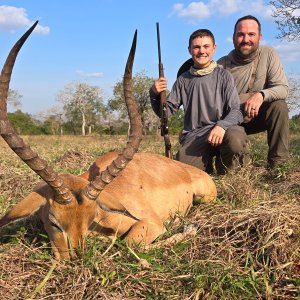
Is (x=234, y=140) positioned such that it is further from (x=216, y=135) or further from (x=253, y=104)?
(x=253, y=104)

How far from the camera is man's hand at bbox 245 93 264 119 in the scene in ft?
24.3

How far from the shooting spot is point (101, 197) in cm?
434

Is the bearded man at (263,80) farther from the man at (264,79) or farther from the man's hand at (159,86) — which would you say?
the man's hand at (159,86)

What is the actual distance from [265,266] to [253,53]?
551 cm

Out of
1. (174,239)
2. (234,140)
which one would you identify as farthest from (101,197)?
(234,140)

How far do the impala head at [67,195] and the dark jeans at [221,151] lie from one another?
3.25 metres

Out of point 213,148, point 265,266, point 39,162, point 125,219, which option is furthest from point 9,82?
point 213,148

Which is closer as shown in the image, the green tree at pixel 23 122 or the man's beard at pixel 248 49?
the man's beard at pixel 248 49

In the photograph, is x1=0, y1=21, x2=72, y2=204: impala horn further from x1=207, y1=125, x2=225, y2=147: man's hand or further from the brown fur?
x1=207, y1=125, x2=225, y2=147: man's hand

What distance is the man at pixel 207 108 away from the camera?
716cm

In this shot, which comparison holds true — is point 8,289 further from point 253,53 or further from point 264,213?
point 253,53

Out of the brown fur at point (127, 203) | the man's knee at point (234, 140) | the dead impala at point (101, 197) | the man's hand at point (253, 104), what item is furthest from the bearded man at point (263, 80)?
Result: the dead impala at point (101, 197)

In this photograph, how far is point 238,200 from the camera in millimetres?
5527

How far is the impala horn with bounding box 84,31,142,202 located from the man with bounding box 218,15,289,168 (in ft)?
13.4
